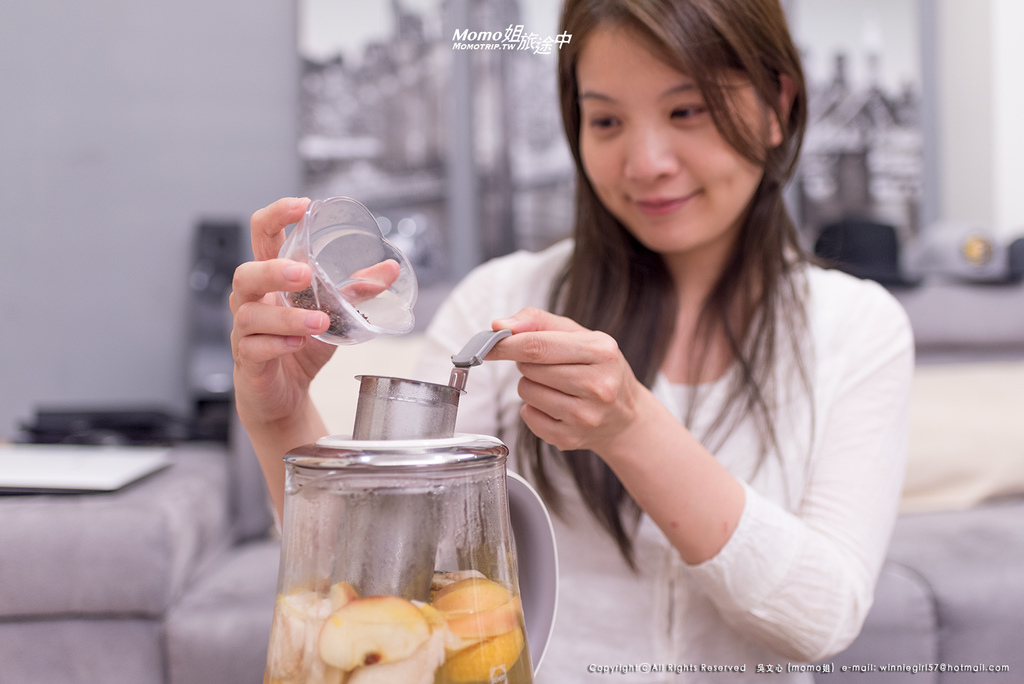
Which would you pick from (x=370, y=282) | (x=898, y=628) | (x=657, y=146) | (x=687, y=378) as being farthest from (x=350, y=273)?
(x=898, y=628)

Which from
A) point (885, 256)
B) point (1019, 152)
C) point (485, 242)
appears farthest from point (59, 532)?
point (1019, 152)

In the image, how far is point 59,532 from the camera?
94cm

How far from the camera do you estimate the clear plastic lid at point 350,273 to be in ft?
1.21

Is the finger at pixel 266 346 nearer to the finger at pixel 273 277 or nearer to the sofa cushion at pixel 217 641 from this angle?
the finger at pixel 273 277

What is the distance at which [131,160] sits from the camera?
165cm

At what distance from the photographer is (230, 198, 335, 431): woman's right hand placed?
0.37 m

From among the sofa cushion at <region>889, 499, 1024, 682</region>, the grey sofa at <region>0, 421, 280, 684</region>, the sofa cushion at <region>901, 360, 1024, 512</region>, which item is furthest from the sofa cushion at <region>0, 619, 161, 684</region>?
the sofa cushion at <region>901, 360, 1024, 512</region>

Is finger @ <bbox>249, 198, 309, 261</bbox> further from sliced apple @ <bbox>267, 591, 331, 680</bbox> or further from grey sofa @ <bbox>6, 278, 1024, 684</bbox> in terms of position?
grey sofa @ <bbox>6, 278, 1024, 684</bbox>

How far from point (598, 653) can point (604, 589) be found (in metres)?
0.06

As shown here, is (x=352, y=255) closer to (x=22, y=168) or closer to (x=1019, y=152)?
(x=22, y=168)

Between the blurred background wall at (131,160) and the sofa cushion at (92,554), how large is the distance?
2.34 ft

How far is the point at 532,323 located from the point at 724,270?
458mm

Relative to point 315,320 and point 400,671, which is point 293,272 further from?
point 400,671

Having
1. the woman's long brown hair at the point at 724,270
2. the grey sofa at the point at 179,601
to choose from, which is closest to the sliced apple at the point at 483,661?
the woman's long brown hair at the point at 724,270
